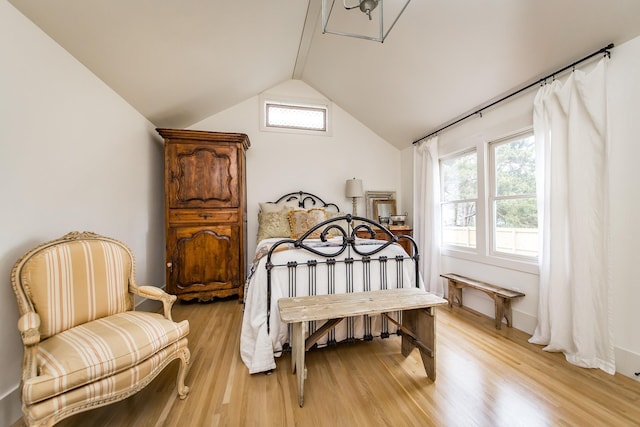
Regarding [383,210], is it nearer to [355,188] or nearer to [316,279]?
[355,188]

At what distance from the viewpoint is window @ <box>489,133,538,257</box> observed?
2373 mm

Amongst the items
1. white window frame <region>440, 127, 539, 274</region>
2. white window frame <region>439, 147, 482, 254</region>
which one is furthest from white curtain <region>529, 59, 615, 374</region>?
white window frame <region>439, 147, 482, 254</region>

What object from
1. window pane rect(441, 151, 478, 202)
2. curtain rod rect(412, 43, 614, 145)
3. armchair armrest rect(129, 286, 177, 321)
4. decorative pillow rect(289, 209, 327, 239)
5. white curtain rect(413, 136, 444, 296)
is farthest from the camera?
white curtain rect(413, 136, 444, 296)

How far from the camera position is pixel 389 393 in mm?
1495

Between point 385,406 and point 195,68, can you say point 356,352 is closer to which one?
point 385,406

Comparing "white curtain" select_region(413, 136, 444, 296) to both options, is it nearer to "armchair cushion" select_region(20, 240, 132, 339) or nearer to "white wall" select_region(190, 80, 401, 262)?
"white wall" select_region(190, 80, 401, 262)

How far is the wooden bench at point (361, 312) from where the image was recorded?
1.41 m

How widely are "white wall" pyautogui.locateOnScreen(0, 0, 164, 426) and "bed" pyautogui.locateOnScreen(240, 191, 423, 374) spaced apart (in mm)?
1286

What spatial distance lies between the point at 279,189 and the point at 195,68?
188 cm

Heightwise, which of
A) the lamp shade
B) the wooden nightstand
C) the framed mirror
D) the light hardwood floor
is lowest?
the light hardwood floor

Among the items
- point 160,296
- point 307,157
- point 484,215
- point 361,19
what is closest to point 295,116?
point 307,157

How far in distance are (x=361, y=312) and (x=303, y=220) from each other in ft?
6.24

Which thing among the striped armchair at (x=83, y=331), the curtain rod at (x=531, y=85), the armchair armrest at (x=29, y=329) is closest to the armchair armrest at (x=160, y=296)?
the striped armchair at (x=83, y=331)

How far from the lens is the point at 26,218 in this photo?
1.41 m
